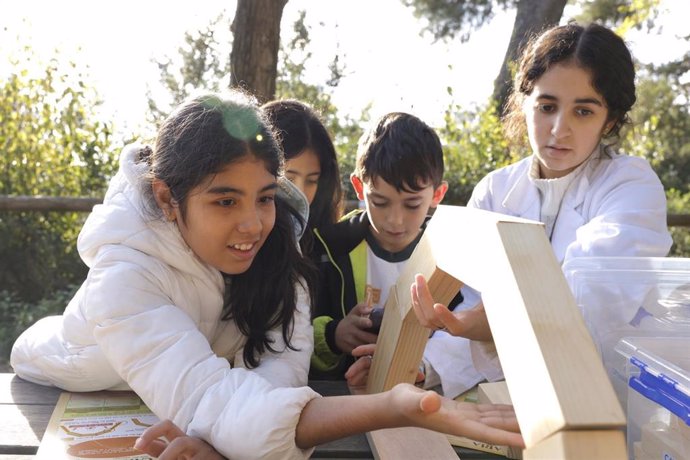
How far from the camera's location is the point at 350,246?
236 centimetres

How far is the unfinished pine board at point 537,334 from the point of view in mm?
710

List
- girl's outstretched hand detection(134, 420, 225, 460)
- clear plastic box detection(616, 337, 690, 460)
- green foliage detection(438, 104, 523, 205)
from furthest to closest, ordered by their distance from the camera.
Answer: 1. green foliage detection(438, 104, 523, 205)
2. girl's outstretched hand detection(134, 420, 225, 460)
3. clear plastic box detection(616, 337, 690, 460)

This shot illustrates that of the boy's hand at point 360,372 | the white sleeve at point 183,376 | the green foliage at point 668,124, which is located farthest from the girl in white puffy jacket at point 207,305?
the green foliage at point 668,124

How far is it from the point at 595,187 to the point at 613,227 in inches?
10.0

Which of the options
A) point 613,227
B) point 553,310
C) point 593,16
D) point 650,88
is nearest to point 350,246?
point 613,227

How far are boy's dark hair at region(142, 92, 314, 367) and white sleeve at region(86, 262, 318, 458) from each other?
0.24m

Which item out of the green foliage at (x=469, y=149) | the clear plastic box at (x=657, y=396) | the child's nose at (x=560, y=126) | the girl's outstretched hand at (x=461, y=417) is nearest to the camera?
the girl's outstretched hand at (x=461, y=417)

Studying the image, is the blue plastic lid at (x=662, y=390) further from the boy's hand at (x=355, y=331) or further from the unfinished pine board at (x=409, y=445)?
the boy's hand at (x=355, y=331)

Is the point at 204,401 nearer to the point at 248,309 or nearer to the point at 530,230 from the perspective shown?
the point at 248,309

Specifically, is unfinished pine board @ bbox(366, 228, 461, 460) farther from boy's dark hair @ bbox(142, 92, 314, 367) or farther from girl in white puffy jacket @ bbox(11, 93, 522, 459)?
boy's dark hair @ bbox(142, 92, 314, 367)

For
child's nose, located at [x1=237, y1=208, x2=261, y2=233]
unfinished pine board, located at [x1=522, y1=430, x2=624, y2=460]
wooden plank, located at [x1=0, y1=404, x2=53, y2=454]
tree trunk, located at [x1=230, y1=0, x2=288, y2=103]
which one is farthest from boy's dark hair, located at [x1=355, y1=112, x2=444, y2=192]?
tree trunk, located at [x1=230, y1=0, x2=288, y2=103]

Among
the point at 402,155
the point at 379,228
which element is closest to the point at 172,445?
the point at 379,228

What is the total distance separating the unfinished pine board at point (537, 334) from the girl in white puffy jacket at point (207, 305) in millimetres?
231

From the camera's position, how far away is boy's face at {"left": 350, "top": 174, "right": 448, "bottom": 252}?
7.47 feet
